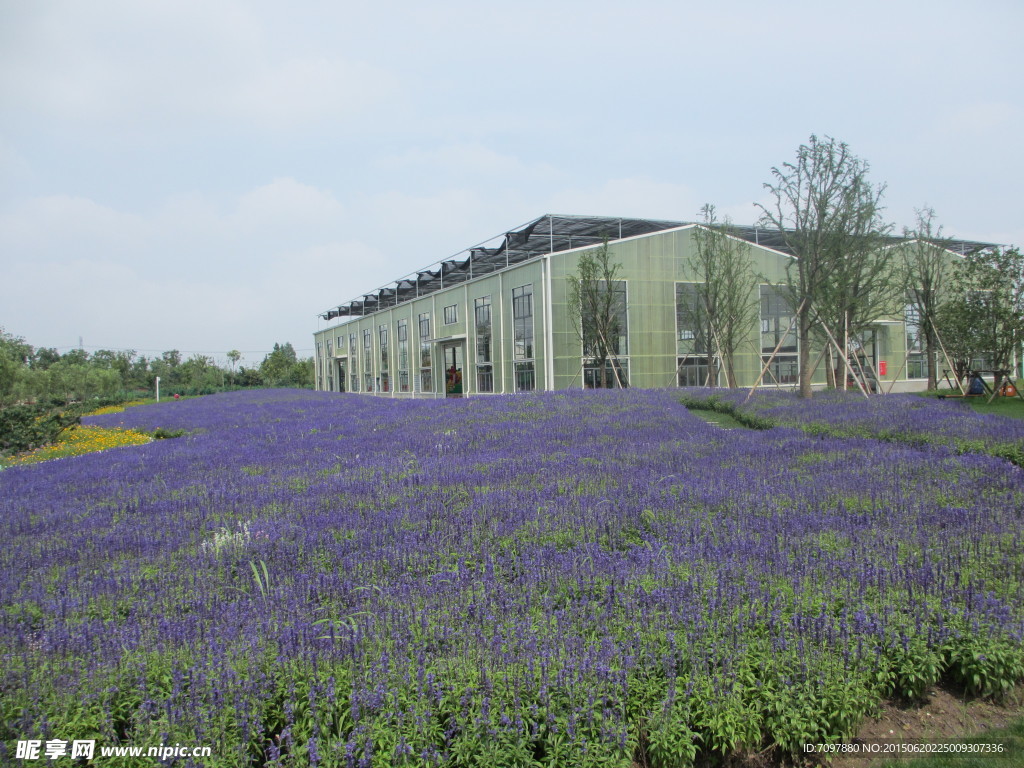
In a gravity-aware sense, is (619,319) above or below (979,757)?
above

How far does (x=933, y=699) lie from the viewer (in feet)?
11.9

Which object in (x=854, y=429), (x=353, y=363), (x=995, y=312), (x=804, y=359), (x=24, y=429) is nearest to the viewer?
(x=854, y=429)

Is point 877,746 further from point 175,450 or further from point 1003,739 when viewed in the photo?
point 175,450

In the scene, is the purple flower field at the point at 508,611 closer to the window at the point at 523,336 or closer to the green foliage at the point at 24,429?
the green foliage at the point at 24,429

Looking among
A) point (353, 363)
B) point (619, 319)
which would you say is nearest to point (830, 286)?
point (619, 319)

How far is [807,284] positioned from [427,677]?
1923 centimetres

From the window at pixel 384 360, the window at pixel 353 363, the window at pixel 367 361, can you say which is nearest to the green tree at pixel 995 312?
the window at pixel 384 360

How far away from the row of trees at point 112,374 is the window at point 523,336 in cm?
1990

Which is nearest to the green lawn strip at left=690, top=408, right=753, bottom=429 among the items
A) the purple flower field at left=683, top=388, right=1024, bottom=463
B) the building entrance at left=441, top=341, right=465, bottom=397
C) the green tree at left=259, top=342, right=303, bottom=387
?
the purple flower field at left=683, top=388, right=1024, bottom=463

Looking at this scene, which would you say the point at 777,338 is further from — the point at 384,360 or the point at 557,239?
the point at 384,360

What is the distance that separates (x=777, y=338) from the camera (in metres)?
34.0

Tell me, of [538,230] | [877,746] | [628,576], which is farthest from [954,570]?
[538,230]

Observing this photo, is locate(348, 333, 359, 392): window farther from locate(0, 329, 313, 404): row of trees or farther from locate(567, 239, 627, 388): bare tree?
locate(567, 239, 627, 388): bare tree

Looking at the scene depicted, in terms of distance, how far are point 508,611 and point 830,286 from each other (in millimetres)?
19585
